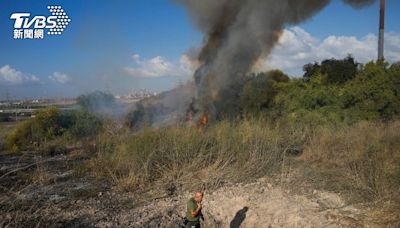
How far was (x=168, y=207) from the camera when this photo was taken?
7.04m

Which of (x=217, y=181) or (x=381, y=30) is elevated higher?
(x=381, y=30)

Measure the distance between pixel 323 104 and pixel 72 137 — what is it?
10389 millimetres

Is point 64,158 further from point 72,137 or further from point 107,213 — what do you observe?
point 107,213

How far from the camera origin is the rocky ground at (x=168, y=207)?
629cm

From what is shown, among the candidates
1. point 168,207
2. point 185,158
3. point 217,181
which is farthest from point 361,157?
point 168,207

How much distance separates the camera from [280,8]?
Answer: 13.8 metres

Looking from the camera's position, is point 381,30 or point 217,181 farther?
point 381,30

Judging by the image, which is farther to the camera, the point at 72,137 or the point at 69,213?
the point at 72,137

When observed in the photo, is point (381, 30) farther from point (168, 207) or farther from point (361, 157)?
point (168, 207)

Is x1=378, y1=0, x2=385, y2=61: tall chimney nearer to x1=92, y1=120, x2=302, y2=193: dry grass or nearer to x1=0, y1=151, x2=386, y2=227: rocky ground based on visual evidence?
x1=92, y1=120, x2=302, y2=193: dry grass

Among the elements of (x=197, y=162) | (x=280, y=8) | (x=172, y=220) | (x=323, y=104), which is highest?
(x=280, y=8)

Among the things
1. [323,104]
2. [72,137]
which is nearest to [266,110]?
[323,104]

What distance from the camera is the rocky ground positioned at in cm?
629

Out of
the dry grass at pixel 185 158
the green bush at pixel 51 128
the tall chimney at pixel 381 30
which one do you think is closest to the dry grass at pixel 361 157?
the dry grass at pixel 185 158
